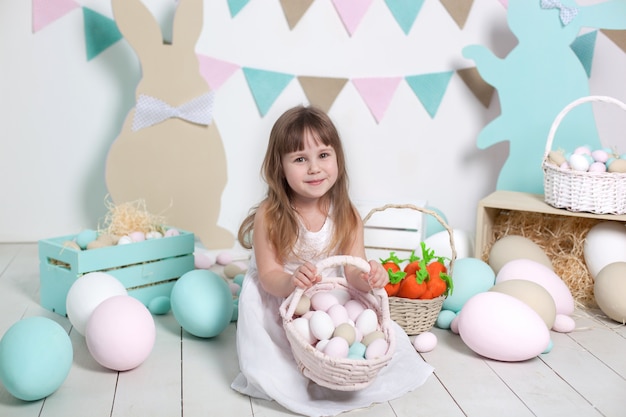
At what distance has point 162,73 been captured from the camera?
130 inches

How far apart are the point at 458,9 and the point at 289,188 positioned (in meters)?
1.70

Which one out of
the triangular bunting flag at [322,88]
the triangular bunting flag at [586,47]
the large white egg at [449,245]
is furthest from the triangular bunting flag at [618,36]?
the triangular bunting flag at [322,88]

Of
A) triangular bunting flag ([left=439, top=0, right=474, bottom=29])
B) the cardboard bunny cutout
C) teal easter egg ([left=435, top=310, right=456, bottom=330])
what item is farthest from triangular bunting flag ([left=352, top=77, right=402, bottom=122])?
teal easter egg ([left=435, top=310, right=456, bottom=330])

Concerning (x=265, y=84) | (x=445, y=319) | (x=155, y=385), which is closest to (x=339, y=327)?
(x=155, y=385)

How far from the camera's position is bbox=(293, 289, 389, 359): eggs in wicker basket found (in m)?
1.82

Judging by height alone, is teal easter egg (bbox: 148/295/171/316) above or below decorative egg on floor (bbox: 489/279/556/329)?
below

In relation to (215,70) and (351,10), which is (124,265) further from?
(351,10)

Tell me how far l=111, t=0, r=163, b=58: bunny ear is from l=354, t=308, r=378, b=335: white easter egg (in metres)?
1.89

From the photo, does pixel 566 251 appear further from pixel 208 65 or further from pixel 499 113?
pixel 208 65

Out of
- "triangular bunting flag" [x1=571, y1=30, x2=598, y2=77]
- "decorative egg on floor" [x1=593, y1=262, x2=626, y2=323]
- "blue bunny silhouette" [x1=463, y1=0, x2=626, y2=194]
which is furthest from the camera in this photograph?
"triangular bunting flag" [x1=571, y1=30, x2=598, y2=77]

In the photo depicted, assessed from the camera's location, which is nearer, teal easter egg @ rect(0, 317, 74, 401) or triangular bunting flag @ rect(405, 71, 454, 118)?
teal easter egg @ rect(0, 317, 74, 401)

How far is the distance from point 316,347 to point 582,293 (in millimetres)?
1434

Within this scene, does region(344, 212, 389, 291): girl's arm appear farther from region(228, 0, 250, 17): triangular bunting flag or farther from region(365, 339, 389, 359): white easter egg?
region(228, 0, 250, 17): triangular bunting flag

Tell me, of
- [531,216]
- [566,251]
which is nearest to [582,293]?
[566,251]
